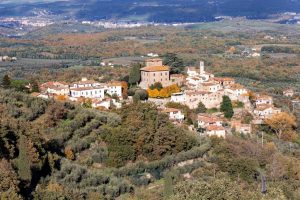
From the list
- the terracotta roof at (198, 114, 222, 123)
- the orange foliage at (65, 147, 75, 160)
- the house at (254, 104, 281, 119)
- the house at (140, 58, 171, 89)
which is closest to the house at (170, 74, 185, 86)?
the house at (140, 58, 171, 89)

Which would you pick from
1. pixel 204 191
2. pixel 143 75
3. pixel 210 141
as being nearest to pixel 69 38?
pixel 143 75

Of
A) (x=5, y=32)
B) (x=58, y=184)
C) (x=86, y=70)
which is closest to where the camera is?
(x=58, y=184)

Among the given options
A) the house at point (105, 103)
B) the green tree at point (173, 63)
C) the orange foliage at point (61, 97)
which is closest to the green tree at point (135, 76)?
the green tree at point (173, 63)

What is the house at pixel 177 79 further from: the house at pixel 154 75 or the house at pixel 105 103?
the house at pixel 105 103

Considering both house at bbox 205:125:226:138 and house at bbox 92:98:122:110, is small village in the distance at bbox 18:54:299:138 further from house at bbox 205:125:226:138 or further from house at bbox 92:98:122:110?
house at bbox 205:125:226:138

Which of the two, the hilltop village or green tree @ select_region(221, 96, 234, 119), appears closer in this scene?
the hilltop village

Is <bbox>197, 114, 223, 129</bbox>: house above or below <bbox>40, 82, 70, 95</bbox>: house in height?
below

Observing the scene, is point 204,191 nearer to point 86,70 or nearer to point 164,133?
point 164,133
